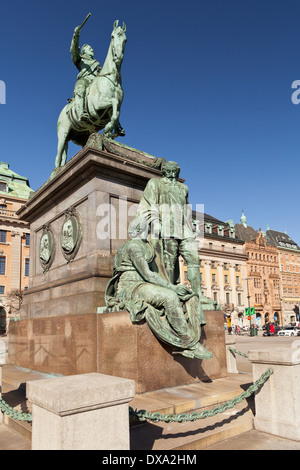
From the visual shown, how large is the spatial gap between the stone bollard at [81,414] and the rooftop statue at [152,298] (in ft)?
9.25

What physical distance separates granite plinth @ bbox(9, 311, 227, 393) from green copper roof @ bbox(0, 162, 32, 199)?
49254 mm

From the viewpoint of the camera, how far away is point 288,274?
9256 centimetres

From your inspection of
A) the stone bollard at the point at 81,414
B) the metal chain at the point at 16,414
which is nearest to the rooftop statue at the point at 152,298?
the metal chain at the point at 16,414

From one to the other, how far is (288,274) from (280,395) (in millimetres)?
94294

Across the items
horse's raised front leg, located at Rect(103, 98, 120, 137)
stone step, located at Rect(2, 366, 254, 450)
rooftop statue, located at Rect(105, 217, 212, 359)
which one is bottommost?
stone step, located at Rect(2, 366, 254, 450)

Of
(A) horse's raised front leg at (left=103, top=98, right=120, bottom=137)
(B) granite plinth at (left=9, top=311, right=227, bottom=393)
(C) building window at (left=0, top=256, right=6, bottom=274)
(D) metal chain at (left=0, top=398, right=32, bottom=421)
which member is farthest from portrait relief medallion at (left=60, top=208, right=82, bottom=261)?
(C) building window at (left=0, top=256, right=6, bottom=274)

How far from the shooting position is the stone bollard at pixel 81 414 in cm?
258

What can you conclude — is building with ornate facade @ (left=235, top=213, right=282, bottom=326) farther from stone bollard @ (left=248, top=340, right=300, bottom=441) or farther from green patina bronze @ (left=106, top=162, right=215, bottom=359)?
stone bollard @ (left=248, top=340, right=300, bottom=441)

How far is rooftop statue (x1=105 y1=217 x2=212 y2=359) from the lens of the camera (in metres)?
5.74

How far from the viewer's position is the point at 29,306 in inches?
407

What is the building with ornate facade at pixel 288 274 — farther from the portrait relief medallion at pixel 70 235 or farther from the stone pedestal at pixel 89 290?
the portrait relief medallion at pixel 70 235

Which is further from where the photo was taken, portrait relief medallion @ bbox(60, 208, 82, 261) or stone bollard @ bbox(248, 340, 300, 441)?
portrait relief medallion @ bbox(60, 208, 82, 261)

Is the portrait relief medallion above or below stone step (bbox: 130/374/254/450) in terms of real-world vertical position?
above
